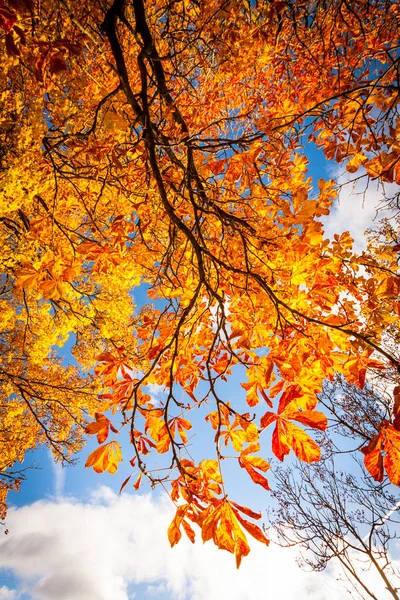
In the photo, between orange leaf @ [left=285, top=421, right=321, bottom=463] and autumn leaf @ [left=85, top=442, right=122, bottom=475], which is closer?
orange leaf @ [left=285, top=421, right=321, bottom=463]

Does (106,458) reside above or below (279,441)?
above

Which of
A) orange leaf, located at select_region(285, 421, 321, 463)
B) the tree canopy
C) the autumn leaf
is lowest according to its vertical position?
orange leaf, located at select_region(285, 421, 321, 463)

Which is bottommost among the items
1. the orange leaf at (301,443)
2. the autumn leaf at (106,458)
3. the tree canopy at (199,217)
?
the orange leaf at (301,443)

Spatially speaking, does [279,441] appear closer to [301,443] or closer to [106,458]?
[301,443]

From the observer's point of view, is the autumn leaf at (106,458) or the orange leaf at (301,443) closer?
the orange leaf at (301,443)

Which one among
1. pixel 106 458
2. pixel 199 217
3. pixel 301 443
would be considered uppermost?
pixel 199 217

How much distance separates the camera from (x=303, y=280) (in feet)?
6.44

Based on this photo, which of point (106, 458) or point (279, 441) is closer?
point (279, 441)

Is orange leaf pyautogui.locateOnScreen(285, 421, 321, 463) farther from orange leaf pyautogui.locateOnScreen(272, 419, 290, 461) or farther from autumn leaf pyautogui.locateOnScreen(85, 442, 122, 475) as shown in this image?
autumn leaf pyautogui.locateOnScreen(85, 442, 122, 475)

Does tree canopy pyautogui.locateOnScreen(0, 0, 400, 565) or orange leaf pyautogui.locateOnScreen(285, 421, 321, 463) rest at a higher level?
Result: tree canopy pyautogui.locateOnScreen(0, 0, 400, 565)

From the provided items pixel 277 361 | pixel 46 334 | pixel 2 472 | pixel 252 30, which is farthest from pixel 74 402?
pixel 252 30

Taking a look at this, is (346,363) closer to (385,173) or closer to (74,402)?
(385,173)

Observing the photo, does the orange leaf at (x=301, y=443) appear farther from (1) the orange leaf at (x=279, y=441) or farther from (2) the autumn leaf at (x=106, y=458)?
(2) the autumn leaf at (x=106, y=458)

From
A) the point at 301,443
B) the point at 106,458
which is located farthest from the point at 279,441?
the point at 106,458
